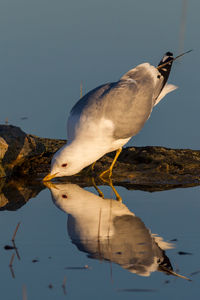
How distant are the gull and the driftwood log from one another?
0.24 meters

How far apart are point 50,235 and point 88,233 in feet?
1.14

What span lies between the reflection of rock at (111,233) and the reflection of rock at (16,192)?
0.32 meters

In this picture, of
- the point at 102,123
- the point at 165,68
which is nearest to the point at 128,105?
the point at 102,123

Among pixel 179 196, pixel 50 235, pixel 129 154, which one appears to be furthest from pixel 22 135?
pixel 50 235

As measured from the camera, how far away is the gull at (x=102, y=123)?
743 centimetres

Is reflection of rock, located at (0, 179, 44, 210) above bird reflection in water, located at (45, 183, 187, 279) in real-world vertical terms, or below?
below

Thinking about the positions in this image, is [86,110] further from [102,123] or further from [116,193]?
[116,193]

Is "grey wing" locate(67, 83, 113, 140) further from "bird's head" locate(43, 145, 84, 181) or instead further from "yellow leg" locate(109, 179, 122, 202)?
"yellow leg" locate(109, 179, 122, 202)

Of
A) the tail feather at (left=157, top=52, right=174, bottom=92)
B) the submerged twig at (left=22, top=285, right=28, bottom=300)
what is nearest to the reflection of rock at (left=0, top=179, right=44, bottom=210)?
the submerged twig at (left=22, top=285, right=28, bottom=300)

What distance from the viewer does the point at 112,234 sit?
18.5 feet

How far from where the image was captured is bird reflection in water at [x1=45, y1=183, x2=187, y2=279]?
5.00 meters

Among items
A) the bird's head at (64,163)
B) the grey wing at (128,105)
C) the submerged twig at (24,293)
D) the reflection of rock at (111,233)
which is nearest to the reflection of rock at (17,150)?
the bird's head at (64,163)

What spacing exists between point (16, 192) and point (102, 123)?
4.34 feet

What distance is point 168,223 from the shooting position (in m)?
5.97
